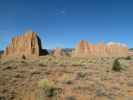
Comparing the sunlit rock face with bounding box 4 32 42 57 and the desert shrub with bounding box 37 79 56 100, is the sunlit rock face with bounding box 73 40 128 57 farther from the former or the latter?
the desert shrub with bounding box 37 79 56 100

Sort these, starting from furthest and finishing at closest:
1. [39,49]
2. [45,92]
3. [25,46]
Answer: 1. [25,46]
2. [39,49]
3. [45,92]

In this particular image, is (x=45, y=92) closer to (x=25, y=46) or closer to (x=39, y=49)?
(x=39, y=49)

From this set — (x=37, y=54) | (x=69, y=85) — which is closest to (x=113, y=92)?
(x=69, y=85)

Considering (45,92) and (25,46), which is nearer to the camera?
(45,92)

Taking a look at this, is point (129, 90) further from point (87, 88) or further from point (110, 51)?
point (110, 51)

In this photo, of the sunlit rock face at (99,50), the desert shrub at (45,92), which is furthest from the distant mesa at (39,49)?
the desert shrub at (45,92)

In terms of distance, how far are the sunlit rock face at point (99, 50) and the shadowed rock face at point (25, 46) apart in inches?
767

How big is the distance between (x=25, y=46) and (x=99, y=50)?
3677 centimetres

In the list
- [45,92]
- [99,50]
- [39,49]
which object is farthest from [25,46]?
[45,92]

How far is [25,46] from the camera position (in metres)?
83.2

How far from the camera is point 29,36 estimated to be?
85688 mm

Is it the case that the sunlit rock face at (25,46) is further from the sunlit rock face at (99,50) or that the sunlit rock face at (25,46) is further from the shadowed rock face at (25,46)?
the sunlit rock face at (99,50)

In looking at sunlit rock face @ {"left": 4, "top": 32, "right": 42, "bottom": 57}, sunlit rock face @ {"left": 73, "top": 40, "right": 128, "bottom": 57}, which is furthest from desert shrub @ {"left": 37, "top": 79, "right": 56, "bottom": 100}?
sunlit rock face @ {"left": 73, "top": 40, "right": 128, "bottom": 57}

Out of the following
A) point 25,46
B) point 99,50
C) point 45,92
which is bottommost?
point 45,92
